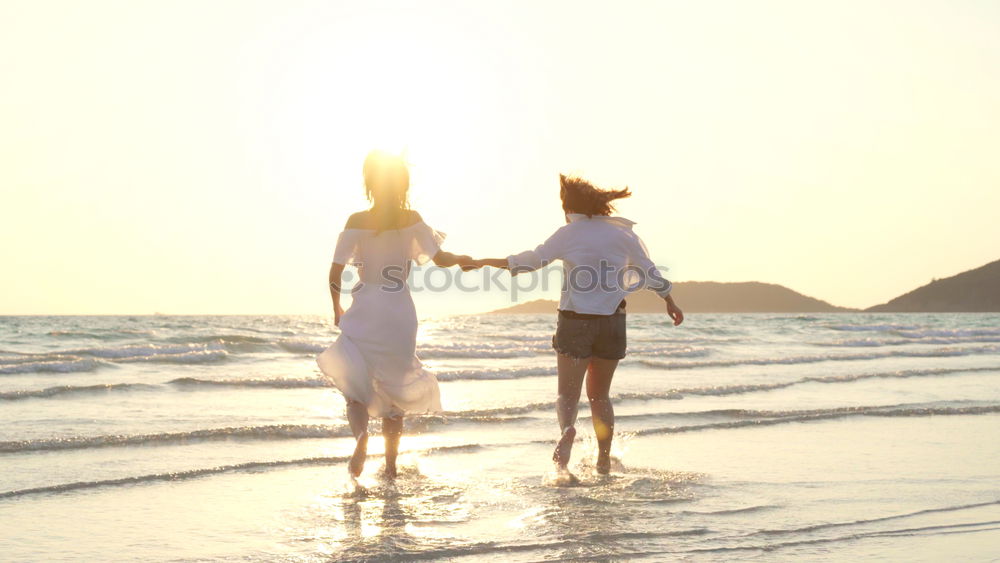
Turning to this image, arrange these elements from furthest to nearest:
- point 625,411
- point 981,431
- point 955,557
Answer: point 625,411
point 981,431
point 955,557

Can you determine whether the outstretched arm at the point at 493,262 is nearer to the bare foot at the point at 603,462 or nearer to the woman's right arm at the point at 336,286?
the woman's right arm at the point at 336,286

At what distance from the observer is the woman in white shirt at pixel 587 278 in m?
5.99

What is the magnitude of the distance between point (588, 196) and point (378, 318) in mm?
1550

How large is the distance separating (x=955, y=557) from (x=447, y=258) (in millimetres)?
3268

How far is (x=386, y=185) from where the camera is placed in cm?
566

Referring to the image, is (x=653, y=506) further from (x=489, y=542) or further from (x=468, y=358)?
(x=468, y=358)

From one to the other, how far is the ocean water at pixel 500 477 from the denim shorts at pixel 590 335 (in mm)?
814

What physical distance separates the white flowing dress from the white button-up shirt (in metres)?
0.68

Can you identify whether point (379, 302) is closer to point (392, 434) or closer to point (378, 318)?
point (378, 318)

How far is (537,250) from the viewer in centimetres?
604

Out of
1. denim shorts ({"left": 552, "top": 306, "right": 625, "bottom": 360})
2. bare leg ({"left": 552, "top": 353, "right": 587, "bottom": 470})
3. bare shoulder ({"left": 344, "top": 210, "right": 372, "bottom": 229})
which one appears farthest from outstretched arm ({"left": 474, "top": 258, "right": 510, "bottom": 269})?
bare shoulder ({"left": 344, "top": 210, "right": 372, "bottom": 229})

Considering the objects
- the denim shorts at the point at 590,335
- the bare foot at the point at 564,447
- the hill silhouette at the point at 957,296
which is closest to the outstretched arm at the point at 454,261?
the denim shorts at the point at 590,335

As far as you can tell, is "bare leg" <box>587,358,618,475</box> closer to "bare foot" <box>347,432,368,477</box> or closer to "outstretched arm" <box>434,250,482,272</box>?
"outstretched arm" <box>434,250,482,272</box>

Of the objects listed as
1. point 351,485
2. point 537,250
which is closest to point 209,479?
point 351,485
